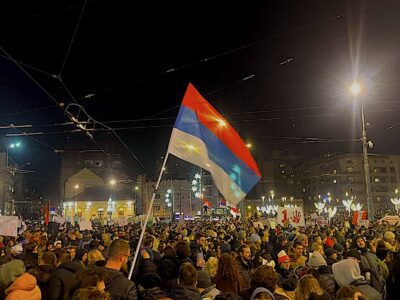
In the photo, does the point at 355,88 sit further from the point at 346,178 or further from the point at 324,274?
the point at 346,178

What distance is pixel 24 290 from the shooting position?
16.7ft

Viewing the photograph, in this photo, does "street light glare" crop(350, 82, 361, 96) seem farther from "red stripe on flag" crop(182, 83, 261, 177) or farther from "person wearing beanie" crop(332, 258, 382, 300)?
"person wearing beanie" crop(332, 258, 382, 300)

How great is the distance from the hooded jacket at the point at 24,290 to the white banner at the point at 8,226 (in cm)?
827

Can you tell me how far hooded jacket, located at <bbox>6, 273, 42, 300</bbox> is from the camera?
16.4ft

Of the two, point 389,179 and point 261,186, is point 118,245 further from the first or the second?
point 261,186

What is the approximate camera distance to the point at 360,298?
423 cm

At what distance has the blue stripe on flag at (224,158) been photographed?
634cm

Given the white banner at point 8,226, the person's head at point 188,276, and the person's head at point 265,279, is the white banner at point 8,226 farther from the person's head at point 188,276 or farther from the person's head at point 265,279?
the person's head at point 265,279

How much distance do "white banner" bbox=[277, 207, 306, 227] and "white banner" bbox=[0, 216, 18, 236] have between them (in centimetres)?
1171

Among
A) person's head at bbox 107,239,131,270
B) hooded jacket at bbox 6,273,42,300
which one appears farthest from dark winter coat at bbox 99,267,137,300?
hooded jacket at bbox 6,273,42,300

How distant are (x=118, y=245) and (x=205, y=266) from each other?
9.91 ft

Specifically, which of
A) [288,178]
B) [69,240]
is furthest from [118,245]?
[288,178]

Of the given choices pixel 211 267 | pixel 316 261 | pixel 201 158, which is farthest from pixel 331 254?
pixel 201 158

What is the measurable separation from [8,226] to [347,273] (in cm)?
1061
